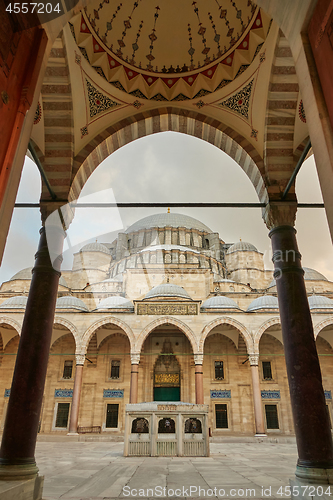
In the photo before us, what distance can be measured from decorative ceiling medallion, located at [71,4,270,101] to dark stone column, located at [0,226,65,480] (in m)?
2.71

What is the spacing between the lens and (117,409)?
57.9 feet

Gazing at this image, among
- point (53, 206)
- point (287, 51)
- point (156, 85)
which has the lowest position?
point (53, 206)

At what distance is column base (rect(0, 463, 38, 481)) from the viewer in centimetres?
327

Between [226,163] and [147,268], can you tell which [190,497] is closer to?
[226,163]

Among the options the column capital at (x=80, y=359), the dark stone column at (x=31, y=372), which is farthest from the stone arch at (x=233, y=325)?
the dark stone column at (x=31, y=372)

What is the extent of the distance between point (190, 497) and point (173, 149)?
1129cm

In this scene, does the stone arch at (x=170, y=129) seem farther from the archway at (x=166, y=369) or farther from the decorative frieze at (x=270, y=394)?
the decorative frieze at (x=270, y=394)

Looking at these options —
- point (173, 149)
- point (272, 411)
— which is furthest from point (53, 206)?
point (272, 411)

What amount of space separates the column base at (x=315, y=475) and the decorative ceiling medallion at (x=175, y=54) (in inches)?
208

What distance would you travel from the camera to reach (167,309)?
17.2 metres

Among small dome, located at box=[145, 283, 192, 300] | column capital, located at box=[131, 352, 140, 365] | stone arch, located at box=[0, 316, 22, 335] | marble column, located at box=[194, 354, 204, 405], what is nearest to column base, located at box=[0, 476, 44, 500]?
marble column, located at box=[194, 354, 204, 405]

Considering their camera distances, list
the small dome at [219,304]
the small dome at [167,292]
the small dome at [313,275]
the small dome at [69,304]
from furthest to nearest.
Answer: the small dome at [313,275] < the small dome at [69,304] < the small dome at [167,292] < the small dome at [219,304]

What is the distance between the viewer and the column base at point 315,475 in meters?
3.17

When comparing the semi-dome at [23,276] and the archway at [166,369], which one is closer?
the archway at [166,369]
